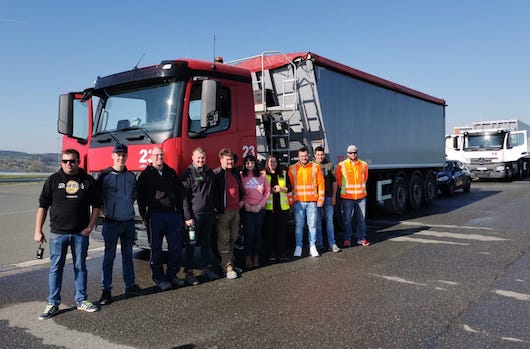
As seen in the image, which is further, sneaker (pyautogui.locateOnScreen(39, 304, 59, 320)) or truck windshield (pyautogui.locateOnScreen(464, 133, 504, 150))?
truck windshield (pyautogui.locateOnScreen(464, 133, 504, 150))

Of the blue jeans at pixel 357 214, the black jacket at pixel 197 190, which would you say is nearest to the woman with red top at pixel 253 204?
the black jacket at pixel 197 190

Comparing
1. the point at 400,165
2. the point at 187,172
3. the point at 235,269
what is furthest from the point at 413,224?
the point at 187,172

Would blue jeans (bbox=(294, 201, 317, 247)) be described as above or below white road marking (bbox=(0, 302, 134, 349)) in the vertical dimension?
above

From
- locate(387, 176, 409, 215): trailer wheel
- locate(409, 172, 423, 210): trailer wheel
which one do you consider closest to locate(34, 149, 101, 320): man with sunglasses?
locate(387, 176, 409, 215): trailer wheel

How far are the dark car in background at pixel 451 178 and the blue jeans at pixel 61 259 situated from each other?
1384cm

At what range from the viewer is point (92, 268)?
20.4 feet

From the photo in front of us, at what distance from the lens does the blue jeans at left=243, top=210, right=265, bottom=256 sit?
19.2 feet

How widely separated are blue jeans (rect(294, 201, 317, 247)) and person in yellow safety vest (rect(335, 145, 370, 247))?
40.8 inches

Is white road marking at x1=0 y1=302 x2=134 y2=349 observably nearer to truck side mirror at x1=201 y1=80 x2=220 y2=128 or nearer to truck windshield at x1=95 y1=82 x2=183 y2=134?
truck windshield at x1=95 y1=82 x2=183 y2=134

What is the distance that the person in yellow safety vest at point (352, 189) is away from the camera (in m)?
7.36

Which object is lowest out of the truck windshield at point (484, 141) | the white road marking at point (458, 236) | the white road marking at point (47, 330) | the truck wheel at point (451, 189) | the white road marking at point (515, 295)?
the white road marking at point (47, 330)

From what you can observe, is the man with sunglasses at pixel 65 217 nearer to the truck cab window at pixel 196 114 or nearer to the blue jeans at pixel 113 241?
the blue jeans at pixel 113 241

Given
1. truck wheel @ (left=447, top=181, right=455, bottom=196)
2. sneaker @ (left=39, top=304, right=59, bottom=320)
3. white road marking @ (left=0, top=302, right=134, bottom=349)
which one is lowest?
white road marking @ (left=0, top=302, right=134, bottom=349)

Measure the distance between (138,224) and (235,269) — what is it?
141 cm
